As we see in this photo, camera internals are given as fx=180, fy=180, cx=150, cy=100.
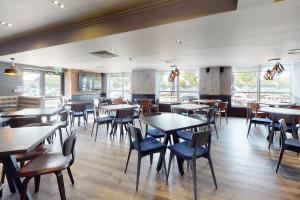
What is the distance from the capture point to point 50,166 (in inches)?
74.4

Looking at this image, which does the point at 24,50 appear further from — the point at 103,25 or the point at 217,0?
the point at 217,0

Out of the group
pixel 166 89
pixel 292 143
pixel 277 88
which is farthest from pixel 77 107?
pixel 277 88

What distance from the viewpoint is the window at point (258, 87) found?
7.89 meters

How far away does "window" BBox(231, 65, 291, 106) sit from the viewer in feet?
25.9

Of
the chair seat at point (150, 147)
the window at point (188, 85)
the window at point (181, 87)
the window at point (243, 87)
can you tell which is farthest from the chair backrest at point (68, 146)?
the window at point (243, 87)

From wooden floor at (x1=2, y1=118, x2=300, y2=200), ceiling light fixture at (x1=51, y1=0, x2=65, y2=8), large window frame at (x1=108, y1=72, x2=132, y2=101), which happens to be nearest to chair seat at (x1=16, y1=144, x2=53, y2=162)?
wooden floor at (x1=2, y1=118, x2=300, y2=200)

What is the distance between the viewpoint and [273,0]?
7.06 ft

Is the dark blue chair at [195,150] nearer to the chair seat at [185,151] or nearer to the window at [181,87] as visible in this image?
the chair seat at [185,151]

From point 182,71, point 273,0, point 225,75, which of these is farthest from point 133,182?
point 182,71

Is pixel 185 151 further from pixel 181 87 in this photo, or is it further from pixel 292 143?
pixel 181 87

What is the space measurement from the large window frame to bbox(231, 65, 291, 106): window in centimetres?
584

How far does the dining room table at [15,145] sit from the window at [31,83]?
6.73 metres

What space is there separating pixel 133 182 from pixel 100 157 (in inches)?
46.3

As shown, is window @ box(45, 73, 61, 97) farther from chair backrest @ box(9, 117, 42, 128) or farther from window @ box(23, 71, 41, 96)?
chair backrest @ box(9, 117, 42, 128)
